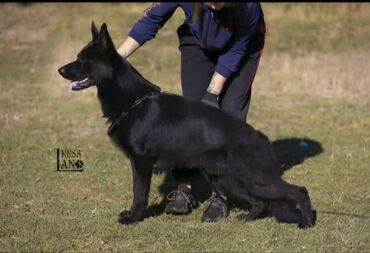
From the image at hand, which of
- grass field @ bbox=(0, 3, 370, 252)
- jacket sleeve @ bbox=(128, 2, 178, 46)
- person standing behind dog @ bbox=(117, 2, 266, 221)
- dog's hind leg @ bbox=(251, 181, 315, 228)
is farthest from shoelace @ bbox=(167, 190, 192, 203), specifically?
jacket sleeve @ bbox=(128, 2, 178, 46)

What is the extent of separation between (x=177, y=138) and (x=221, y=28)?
2.97 feet

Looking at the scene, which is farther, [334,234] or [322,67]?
[322,67]

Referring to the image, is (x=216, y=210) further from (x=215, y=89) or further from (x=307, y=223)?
(x=215, y=89)

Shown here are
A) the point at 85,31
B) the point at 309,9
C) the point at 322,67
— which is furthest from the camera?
the point at 309,9

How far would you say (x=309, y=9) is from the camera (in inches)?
655

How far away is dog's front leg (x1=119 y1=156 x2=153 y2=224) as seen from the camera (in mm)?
4805

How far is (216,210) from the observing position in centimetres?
516

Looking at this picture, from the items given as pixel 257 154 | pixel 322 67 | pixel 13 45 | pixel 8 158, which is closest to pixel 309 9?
pixel 322 67

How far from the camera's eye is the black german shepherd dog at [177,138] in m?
4.70

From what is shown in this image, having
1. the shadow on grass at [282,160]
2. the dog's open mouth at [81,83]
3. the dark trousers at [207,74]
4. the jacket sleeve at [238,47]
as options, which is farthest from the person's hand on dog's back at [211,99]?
the shadow on grass at [282,160]

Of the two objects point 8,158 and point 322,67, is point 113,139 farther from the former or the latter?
point 322,67

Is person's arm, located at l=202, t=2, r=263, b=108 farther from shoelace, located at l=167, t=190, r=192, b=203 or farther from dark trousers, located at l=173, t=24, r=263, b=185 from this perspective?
shoelace, located at l=167, t=190, r=192, b=203

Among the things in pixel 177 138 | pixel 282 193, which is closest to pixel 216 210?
pixel 282 193

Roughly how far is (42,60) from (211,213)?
25.8ft
